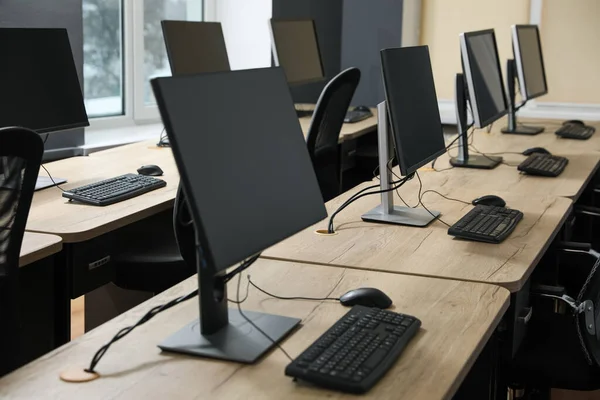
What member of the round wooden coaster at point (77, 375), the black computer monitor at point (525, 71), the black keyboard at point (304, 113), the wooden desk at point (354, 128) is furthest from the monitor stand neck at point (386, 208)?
the black keyboard at point (304, 113)

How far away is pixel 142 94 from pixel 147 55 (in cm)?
24

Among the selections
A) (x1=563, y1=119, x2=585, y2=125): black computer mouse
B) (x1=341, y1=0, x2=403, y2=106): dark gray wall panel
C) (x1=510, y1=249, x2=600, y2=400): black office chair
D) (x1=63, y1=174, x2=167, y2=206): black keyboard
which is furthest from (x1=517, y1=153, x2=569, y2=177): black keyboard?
(x1=341, y1=0, x2=403, y2=106): dark gray wall panel

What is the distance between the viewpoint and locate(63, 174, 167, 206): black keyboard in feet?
9.17

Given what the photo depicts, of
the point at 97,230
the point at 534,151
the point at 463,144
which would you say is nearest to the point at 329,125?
the point at 463,144

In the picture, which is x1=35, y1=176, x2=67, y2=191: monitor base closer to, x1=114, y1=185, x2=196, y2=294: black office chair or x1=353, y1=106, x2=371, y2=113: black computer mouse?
x1=114, y1=185, x2=196, y2=294: black office chair

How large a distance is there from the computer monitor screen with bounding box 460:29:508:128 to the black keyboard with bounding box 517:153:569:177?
225 mm

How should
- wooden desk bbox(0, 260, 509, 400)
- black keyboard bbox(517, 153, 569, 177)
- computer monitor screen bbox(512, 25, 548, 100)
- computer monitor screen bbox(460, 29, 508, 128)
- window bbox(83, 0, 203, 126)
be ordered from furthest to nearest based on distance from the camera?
1. window bbox(83, 0, 203, 126)
2. computer monitor screen bbox(512, 25, 548, 100)
3. black keyboard bbox(517, 153, 569, 177)
4. computer monitor screen bbox(460, 29, 508, 128)
5. wooden desk bbox(0, 260, 509, 400)

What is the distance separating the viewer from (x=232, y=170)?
4.98ft

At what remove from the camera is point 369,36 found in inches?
226

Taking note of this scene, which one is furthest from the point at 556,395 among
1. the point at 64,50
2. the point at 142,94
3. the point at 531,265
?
the point at 142,94

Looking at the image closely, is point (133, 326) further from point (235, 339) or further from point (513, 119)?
point (513, 119)

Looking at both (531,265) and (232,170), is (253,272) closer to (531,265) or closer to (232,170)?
(232,170)

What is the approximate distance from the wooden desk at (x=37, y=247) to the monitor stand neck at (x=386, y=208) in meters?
0.89

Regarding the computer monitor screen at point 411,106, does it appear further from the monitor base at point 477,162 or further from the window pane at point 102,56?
the window pane at point 102,56
